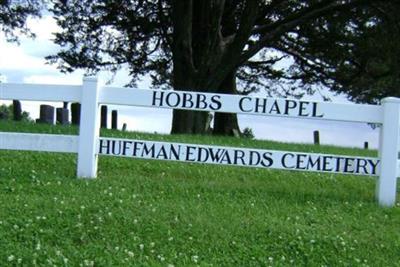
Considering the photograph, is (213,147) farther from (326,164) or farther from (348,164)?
(348,164)

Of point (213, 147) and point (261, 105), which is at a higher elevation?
point (261, 105)

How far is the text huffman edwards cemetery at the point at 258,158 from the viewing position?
766 cm

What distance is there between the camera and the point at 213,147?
25.2 feet

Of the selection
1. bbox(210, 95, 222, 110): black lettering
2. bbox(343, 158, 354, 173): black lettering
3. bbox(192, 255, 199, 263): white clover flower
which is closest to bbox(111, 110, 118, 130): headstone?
bbox(210, 95, 222, 110): black lettering

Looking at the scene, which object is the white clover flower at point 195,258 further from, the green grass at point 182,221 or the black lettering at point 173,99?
the black lettering at point 173,99

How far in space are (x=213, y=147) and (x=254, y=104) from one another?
77cm

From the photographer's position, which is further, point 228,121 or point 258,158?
point 228,121

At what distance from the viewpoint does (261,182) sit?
850cm

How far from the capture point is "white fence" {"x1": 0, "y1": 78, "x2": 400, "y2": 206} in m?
7.65

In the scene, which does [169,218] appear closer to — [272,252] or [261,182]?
[272,252]

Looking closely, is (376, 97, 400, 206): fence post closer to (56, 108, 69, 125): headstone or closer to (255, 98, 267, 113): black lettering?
(255, 98, 267, 113): black lettering

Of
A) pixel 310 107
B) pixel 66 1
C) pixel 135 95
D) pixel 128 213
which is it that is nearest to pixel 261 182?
pixel 310 107

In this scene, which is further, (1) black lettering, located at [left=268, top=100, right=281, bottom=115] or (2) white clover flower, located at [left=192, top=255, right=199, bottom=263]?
(1) black lettering, located at [left=268, top=100, right=281, bottom=115]

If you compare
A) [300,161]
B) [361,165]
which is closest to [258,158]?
[300,161]
